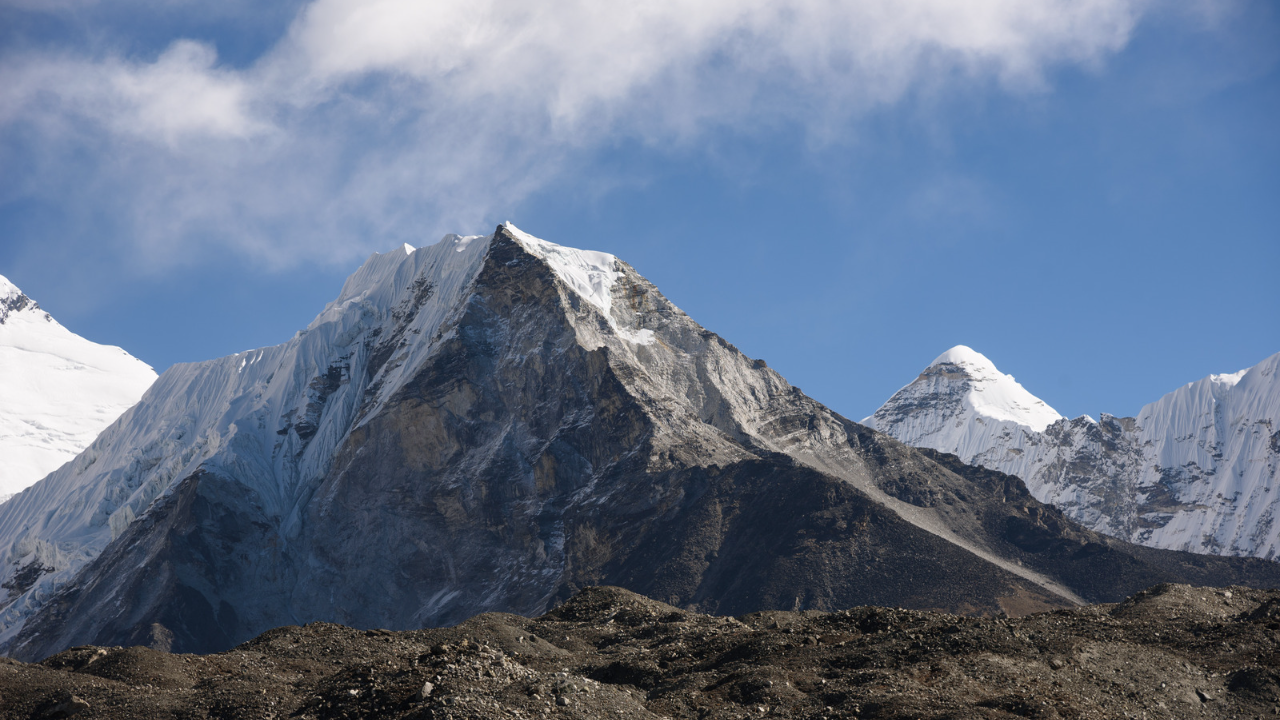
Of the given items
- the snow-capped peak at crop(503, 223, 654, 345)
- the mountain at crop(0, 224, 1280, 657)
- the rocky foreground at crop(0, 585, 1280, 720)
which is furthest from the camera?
the snow-capped peak at crop(503, 223, 654, 345)

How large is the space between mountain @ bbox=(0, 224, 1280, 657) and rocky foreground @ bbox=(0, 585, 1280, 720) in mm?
76726

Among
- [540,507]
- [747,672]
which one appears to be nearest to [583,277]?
[540,507]

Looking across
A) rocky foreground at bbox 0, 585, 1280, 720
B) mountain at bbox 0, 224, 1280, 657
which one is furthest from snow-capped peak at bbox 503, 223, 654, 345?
rocky foreground at bbox 0, 585, 1280, 720

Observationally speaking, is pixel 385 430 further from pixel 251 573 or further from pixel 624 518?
pixel 624 518

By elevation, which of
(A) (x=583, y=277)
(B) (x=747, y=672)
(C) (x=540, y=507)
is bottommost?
(B) (x=747, y=672)

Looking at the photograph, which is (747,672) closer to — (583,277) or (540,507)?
(540,507)

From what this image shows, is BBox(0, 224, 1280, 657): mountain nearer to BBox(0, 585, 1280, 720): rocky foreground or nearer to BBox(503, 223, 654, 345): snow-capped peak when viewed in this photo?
BBox(503, 223, 654, 345): snow-capped peak

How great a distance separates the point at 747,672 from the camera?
42844 millimetres

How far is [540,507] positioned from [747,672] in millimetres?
115943

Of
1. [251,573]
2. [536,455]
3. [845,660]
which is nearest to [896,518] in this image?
[536,455]

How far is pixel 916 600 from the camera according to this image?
12294 centimetres

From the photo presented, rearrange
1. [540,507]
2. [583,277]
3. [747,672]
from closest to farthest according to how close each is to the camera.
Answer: [747,672], [540,507], [583,277]

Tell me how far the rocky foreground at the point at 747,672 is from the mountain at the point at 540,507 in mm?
76726

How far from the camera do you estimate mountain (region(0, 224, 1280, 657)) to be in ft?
454
